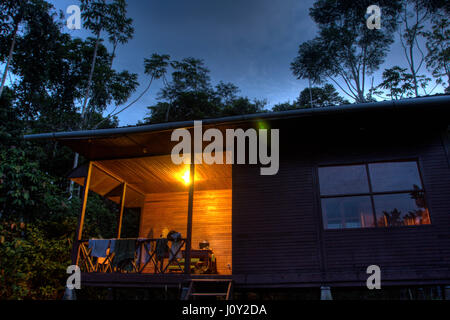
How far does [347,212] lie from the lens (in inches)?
257

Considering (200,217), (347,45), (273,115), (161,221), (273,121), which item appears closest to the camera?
(273,115)

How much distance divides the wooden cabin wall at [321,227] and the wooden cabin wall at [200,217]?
126 inches

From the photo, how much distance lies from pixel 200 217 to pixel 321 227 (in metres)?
4.74

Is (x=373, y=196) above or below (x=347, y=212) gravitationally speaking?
above

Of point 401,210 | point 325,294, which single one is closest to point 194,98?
point 401,210

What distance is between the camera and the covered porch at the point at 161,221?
6.79 metres

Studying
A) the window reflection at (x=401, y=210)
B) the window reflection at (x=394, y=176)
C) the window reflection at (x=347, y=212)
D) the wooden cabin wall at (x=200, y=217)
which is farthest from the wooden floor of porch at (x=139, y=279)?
the window reflection at (x=394, y=176)

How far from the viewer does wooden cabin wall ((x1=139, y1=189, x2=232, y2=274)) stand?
9.84 meters

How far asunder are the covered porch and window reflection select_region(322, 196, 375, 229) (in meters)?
2.64

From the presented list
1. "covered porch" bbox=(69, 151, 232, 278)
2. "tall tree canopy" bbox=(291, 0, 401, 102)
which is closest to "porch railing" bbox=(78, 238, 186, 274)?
"covered porch" bbox=(69, 151, 232, 278)

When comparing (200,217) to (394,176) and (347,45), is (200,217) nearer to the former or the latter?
(394,176)

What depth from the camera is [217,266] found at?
9648mm

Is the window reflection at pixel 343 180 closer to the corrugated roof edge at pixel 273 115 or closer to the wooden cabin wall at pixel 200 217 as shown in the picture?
the corrugated roof edge at pixel 273 115

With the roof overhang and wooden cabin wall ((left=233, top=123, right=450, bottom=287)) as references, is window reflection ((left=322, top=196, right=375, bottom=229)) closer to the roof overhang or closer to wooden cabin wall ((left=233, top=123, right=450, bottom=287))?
wooden cabin wall ((left=233, top=123, right=450, bottom=287))
